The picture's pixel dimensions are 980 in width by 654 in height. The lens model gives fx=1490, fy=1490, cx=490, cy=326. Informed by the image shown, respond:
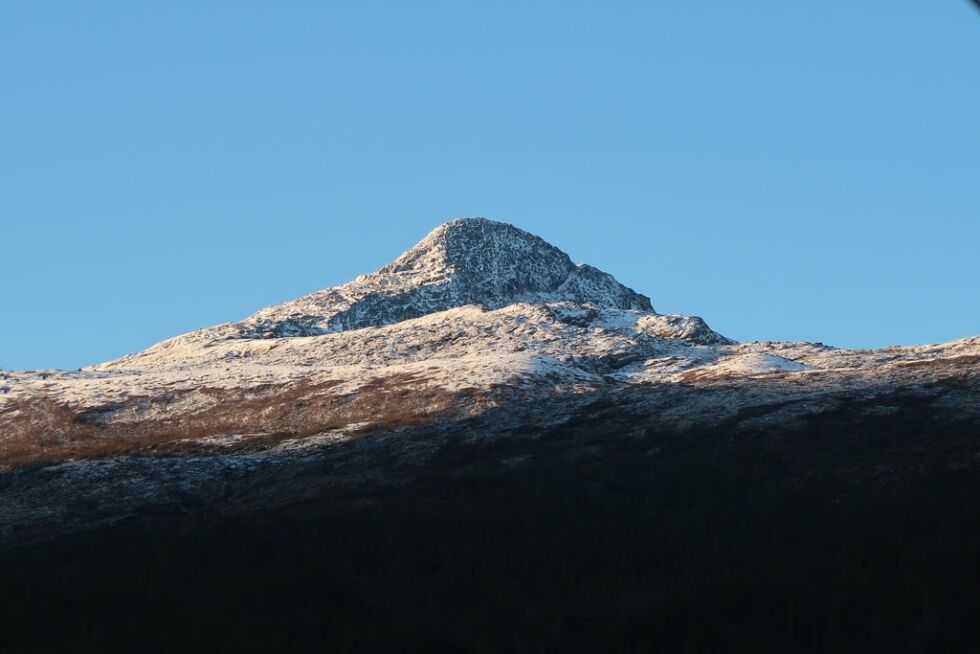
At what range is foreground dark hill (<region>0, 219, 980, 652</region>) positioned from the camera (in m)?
55.7

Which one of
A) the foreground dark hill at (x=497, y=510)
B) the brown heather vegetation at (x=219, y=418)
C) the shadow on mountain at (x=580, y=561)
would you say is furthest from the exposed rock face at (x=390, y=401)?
the shadow on mountain at (x=580, y=561)

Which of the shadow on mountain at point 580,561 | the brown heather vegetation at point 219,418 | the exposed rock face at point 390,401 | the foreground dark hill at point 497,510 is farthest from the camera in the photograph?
the brown heather vegetation at point 219,418

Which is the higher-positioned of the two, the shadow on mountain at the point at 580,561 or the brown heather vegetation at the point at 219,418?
the brown heather vegetation at the point at 219,418

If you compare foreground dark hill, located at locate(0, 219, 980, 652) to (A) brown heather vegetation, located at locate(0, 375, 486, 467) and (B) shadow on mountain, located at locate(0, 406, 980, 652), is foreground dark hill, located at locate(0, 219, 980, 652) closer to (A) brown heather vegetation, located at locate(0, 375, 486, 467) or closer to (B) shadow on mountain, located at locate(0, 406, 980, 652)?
(B) shadow on mountain, located at locate(0, 406, 980, 652)

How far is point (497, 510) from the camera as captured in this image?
73688 millimetres

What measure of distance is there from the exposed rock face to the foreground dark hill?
393 millimetres

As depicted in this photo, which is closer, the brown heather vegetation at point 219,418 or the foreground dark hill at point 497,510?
the foreground dark hill at point 497,510

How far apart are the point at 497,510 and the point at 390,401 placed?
124ft

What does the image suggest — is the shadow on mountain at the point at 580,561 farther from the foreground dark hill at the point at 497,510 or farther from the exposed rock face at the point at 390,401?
the exposed rock face at the point at 390,401

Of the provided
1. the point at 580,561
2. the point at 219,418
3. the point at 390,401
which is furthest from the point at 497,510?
the point at 219,418

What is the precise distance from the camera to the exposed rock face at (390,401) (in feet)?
290

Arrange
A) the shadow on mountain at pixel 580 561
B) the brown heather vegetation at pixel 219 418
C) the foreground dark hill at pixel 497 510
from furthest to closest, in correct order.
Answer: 1. the brown heather vegetation at pixel 219 418
2. the foreground dark hill at pixel 497 510
3. the shadow on mountain at pixel 580 561

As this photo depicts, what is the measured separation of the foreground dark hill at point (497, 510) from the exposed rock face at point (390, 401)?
393 mm

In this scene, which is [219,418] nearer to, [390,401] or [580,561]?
[390,401]
